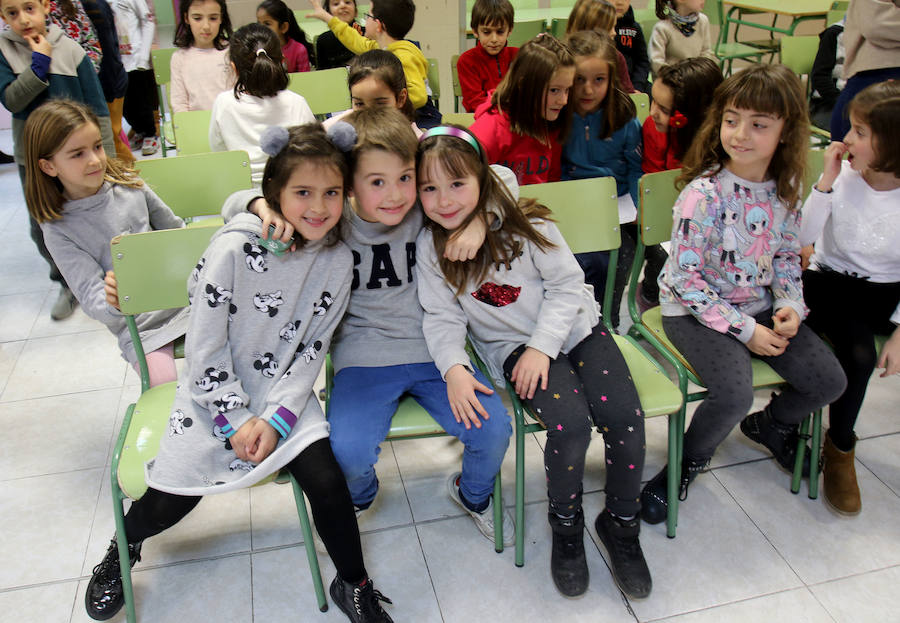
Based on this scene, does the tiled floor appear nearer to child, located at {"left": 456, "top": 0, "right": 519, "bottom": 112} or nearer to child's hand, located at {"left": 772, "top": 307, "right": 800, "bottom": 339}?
child's hand, located at {"left": 772, "top": 307, "right": 800, "bottom": 339}

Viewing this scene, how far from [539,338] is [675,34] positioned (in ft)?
9.94

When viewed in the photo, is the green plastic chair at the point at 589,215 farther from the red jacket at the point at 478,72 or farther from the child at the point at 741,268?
the red jacket at the point at 478,72

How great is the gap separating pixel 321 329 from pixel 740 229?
1.05 metres

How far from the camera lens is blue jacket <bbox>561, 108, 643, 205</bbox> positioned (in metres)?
2.22


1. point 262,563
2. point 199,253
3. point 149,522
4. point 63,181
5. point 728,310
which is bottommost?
point 262,563

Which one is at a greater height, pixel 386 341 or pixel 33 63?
pixel 33 63

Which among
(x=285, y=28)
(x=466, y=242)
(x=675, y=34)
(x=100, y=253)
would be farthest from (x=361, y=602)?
(x=675, y=34)

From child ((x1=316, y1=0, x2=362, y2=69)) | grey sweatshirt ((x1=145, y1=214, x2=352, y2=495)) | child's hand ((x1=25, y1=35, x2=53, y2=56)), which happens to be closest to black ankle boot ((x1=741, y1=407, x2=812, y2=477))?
grey sweatshirt ((x1=145, y1=214, x2=352, y2=495))

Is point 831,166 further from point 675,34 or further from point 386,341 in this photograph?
point 675,34

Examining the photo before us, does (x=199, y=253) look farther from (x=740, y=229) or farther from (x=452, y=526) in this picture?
(x=740, y=229)

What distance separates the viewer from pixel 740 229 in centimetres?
169

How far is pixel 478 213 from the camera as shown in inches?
59.7

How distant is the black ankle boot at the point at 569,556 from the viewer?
1.56m

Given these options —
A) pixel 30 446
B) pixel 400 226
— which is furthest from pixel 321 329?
pixel 30 446
